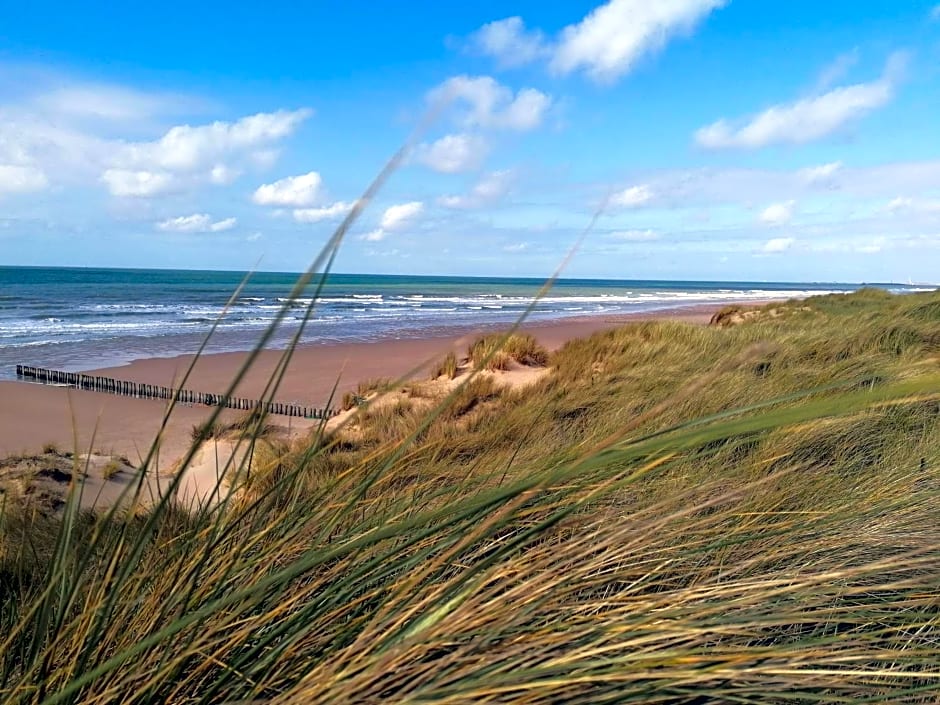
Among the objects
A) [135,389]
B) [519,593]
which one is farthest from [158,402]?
[519,593]

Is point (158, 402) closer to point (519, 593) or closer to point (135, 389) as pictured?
point (135, 389)

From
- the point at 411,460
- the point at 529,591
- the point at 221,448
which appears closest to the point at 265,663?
the point at 529,591

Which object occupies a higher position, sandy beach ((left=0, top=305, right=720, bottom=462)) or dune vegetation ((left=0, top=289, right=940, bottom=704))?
dune vegetation ((left=0, top=289, right=940, bottom=704))

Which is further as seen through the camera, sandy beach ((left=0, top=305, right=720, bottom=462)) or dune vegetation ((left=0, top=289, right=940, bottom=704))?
sandy beach ((left=0, top=305, right=720, bottom=462))

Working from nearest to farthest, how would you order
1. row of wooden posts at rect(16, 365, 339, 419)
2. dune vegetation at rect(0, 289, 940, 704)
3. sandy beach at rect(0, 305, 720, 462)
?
1. dune vegetation at rect(0, 289, 940, 704)
2. sandy beach at rect(0, 305, 720, 462)
3. row of wooden posts at rect(16, 365, 339, 419)

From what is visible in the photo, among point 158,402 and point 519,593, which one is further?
point 158,402

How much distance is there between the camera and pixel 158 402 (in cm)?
1143

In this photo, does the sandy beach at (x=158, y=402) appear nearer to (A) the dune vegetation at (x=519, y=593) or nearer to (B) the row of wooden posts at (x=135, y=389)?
(B) the row of wooden posts at (x=135, y=389)

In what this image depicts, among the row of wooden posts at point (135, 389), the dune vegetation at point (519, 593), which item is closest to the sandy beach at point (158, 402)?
the row of wooden posts at point (135, 389)

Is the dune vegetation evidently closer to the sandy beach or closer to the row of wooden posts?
the sandy beach

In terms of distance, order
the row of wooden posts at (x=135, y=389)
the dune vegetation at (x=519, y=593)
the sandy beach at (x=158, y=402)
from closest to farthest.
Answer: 1. the dune vegetation at (x=519, y=593)
2. the sandy beach at (x=158, y=402)
3. the row of wooden posts at (x=135, y=389)

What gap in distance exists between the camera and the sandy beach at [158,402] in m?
8.69

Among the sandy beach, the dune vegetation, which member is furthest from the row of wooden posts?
the dune vegetation

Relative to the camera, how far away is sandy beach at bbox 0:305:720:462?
28.5 ft
